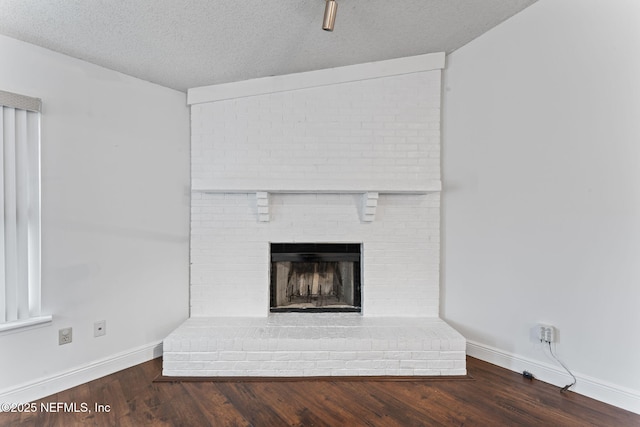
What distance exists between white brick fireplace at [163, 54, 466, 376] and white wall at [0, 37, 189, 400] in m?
0.22

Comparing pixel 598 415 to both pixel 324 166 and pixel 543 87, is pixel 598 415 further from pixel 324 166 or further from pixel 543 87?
pixel 324 166

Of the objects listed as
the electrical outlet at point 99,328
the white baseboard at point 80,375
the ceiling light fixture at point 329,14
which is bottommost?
the white baseboard at point 80,375

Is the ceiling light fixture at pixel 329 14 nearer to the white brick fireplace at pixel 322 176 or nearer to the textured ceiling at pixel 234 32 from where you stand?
the textured ceiling at pixel 234 32

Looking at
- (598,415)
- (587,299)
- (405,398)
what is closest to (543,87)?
(587,299)

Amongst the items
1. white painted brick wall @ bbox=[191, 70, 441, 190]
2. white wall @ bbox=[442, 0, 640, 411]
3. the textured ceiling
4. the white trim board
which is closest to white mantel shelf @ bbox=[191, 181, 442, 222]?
white painted brick wall @ bbox=[191, 70, 441, 190]

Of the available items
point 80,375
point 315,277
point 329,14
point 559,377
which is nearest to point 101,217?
point 80,375

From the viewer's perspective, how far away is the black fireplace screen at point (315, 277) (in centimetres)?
293

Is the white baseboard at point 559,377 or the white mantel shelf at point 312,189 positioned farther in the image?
the white mantel shelf at point 312,189

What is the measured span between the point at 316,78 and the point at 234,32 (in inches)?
34.9

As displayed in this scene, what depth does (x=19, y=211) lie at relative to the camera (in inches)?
77.7

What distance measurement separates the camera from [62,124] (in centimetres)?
214

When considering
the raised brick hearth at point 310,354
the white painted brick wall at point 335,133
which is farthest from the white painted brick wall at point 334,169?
the raised brick hearth at point 310,354

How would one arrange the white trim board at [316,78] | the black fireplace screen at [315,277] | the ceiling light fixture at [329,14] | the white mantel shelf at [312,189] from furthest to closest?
the black fireplace screen at [315,277] → the white trim board at [316,78] → the white mantel shelf at [312,189] → the ceiling light fixture at [329,14]

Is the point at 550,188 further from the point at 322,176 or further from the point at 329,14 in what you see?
the point at 329,14
